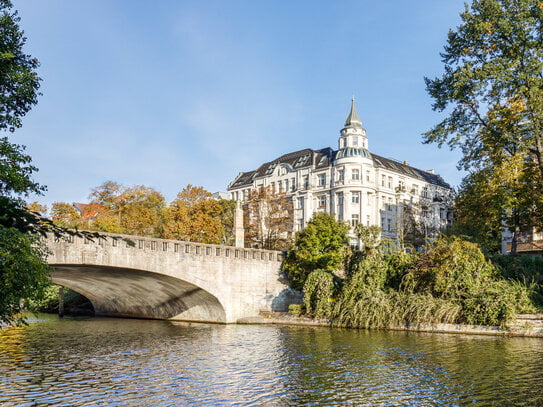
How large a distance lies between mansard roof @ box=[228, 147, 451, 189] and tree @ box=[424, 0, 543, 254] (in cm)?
5166

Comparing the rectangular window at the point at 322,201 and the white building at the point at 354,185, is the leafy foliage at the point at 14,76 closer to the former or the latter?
the white building at the point at 354,185

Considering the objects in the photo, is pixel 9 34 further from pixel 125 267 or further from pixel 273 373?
pixel 125 267

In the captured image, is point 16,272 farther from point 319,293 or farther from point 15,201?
point 319,293

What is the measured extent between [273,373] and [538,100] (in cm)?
1816

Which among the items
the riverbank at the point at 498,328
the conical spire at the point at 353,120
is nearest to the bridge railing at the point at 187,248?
the riverbank at the point at 498,328

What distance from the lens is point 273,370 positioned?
672 inches

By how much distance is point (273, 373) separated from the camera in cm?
1653

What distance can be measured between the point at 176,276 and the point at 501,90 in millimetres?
23432

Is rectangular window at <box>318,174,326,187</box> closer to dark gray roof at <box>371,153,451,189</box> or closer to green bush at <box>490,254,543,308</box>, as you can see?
dark gray roof at <box>371,153,451,189</box>

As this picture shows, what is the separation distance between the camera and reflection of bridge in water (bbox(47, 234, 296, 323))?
106 ft

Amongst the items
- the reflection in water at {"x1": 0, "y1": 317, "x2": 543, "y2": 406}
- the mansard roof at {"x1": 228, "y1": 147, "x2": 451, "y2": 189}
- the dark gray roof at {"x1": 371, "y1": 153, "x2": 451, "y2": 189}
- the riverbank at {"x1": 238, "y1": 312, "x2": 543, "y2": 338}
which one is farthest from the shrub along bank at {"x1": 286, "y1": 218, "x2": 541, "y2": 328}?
the dark gray roof at {"x1": 371, "y1": 153, "x2": 451, "y2": 189}

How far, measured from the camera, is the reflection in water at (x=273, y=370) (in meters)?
13.2

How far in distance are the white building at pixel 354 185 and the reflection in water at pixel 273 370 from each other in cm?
5017

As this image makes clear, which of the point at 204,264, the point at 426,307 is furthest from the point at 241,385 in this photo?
the point at 204,264
